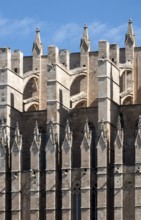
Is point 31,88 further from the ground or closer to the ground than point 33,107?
further from the ground

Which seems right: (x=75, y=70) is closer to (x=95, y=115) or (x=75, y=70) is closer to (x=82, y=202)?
(x=95, y=115)

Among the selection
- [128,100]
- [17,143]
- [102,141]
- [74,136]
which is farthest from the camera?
[128,100]

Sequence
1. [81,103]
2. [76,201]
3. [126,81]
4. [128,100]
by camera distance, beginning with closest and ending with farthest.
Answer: [76,201] < [128,100] < [126,81] < [81,103]

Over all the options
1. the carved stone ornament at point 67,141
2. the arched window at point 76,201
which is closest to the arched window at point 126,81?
the carved stone ornament at point 67,141

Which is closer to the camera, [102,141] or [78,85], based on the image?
[102,141]

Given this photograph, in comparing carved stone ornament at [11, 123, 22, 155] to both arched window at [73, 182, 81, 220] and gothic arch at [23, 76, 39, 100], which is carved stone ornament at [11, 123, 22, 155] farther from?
gothic arch at [23, 76, 39, 100]

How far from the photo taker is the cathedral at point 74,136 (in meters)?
75.6

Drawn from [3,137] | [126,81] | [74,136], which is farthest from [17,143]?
[126,81]

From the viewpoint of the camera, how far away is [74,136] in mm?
78688

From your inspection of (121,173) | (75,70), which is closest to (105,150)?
(121,173)

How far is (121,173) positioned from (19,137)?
20.2ft

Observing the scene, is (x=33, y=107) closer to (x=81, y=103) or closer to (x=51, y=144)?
(x=81, y=103)

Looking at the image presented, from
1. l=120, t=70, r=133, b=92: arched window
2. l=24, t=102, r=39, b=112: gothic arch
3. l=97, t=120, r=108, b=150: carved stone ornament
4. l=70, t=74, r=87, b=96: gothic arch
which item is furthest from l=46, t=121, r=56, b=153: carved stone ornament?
l=120, t=70, r=133, b=92: arched window

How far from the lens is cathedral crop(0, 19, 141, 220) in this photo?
75.6m
